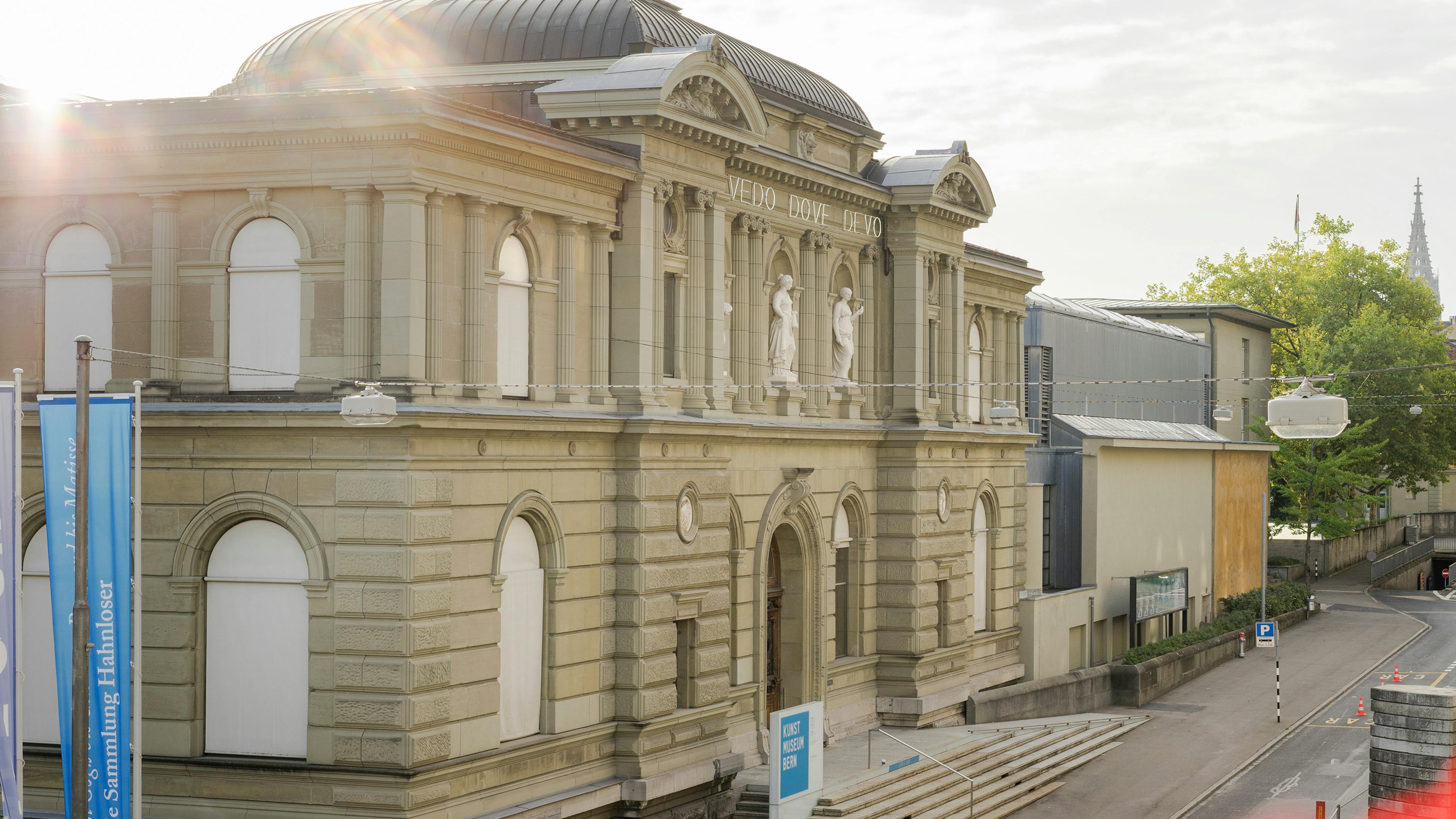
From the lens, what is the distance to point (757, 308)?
3512cm

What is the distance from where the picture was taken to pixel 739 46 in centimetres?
3738

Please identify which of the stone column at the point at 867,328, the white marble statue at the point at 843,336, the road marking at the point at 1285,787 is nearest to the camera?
the road marking at the point at 1285,787

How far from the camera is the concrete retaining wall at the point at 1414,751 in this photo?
27.6 metres

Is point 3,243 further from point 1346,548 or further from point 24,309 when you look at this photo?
point 1346,548

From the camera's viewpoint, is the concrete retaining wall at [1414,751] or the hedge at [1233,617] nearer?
the concrete retaining wall at [1414,751]

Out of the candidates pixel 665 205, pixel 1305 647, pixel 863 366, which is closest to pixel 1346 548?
pixel 1305 647

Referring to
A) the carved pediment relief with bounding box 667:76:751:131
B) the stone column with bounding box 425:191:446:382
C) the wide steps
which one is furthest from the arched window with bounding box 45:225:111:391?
the wide steps

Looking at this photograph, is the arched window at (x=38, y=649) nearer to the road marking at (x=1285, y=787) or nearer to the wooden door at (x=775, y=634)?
the wooden door at (x=775, y=634)

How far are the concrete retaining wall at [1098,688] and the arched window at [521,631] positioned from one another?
1848 cm

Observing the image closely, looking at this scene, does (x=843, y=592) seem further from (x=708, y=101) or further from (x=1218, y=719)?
(x=1218, y=719)

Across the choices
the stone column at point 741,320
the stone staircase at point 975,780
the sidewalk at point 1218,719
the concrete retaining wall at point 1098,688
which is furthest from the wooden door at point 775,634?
the concrete retaining wall at point 1098,688

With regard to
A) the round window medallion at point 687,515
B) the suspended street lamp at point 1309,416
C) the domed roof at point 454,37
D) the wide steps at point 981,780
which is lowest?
the wide steps at point 981,780

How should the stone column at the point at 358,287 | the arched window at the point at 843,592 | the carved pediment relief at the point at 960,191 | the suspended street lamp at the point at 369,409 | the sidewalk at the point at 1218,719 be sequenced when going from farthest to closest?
the carved pediment relief at the point at 960,191, the arched window at the point at 843,592, the sidewalk at the point at 1218,719, the stone column at the point at 358,287, the suspended street lamp at the point at 369,409

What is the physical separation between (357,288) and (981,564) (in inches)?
1019
